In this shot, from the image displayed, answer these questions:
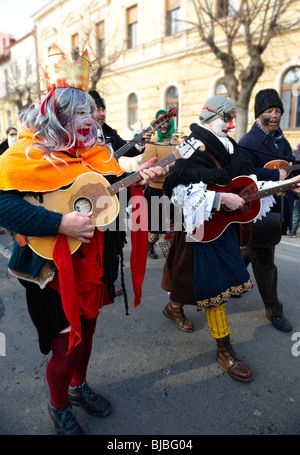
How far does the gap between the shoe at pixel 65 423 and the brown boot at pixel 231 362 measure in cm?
110

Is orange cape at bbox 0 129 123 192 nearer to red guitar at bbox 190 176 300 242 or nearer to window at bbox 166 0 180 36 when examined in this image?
red guitar at bbox 190 176 300 242

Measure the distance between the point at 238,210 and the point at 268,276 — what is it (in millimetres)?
924

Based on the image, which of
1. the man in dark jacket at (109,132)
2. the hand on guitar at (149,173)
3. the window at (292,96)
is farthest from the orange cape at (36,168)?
the window at (292,96)

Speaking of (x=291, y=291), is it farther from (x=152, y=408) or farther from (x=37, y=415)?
(x=37, y=415)

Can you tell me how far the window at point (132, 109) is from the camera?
1675 cm

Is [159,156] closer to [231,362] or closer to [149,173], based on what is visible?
[149,173]

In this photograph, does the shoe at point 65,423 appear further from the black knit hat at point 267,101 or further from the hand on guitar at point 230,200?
the black knit hat at point 267,101

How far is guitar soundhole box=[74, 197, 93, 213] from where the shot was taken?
1.63 m

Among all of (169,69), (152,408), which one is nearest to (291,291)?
(152,408)

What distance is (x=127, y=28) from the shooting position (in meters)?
16.3

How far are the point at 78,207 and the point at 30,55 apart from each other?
26.4 m

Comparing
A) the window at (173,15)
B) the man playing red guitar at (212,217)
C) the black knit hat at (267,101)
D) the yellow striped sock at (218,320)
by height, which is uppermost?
the window at (173,15)

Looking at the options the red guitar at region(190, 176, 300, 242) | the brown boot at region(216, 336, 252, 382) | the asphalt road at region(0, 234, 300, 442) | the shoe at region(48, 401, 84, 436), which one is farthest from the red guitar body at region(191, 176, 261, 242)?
the shoe at region(48, 401, 84, 436)

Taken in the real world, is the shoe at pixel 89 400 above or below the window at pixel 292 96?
below
